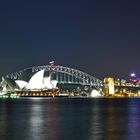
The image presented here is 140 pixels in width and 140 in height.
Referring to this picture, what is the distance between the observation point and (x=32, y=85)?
156125mm

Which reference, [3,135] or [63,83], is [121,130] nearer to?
[3,135]

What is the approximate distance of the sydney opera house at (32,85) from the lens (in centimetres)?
15345

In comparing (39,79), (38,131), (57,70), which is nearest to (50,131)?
(38,131)

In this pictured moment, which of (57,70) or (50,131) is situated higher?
(57,70)

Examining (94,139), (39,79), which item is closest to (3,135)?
(94,139)

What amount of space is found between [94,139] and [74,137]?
1559mm

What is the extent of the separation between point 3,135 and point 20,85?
129846 millimetres

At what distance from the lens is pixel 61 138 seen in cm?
3125

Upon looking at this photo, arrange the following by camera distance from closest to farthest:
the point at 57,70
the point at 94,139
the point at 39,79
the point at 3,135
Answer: the point at 94,139 < the point at 3,135 < the point at 39,79 < the point at 57,70

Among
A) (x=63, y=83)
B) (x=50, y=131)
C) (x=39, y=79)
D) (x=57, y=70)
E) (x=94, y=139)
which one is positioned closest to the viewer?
(x=94, y=139)

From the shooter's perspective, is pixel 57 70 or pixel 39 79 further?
pixel 57 70

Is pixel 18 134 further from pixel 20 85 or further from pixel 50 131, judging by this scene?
pixel 20 85

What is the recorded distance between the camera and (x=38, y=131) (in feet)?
116

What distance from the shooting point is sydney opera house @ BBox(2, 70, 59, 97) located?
503 ft
